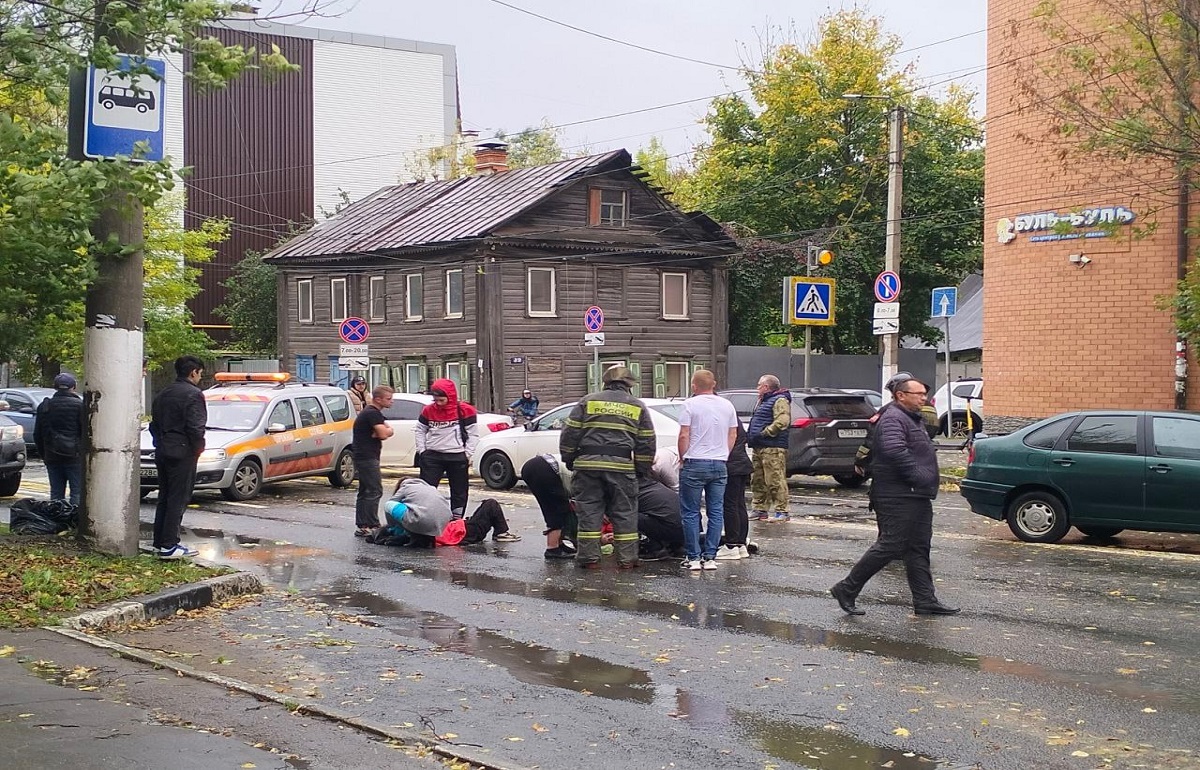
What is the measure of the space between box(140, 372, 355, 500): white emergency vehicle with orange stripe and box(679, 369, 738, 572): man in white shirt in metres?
8.74

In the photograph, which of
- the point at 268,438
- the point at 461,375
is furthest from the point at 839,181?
the point at 268,438

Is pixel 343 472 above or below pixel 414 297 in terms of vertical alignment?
below

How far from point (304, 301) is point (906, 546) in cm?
3923

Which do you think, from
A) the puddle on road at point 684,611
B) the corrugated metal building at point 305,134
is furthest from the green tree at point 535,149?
the puddle on road at point 684,611

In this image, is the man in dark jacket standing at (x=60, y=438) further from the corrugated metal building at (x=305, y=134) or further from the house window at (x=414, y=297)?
the corrugated metal building at (x=305, y=134)

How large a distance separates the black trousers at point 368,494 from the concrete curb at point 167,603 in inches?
141

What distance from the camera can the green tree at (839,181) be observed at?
43.2 m

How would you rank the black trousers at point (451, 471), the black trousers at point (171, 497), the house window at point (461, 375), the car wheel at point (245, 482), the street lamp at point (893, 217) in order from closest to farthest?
the black trousers at point (171, 497)
the black trousers at point (451, 471)
the car wheel at point (245, 482)
the street lamp at point (893, 217)
the house window at point (461, 375)

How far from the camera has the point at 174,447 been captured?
11734mm

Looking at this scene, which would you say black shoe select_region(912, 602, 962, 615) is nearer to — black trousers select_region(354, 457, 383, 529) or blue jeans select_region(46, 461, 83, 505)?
black trousers select_region(354, 457, 383, 529)

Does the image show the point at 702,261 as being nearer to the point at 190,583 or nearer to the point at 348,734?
the point at 190,583

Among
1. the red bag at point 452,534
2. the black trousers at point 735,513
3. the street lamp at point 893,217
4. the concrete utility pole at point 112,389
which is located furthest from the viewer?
the street lamp at point 893,217

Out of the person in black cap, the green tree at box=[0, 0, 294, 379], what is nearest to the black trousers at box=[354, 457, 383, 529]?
the green tree at box=[0, 0, 294, 379]

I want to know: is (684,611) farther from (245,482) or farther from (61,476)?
(245,482)
